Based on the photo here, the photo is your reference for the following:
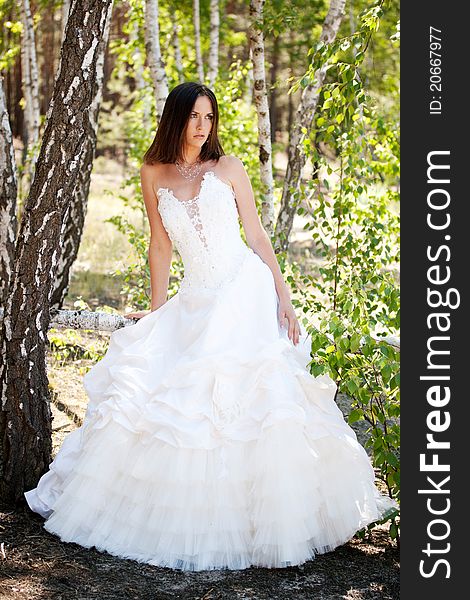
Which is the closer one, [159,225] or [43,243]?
[43,243]

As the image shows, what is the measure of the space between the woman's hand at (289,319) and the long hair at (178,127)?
801mm

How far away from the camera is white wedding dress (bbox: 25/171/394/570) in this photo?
12.8 ft

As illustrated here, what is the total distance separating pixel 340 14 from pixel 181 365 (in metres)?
4.06

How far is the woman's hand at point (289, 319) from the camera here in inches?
174

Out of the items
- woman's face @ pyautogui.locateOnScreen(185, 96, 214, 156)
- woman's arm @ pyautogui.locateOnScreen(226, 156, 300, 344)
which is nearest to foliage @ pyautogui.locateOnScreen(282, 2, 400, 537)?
woman's arm @ pyautogui.locateOnScreen(226, 156, 300, 344)

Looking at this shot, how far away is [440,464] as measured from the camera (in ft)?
12.1

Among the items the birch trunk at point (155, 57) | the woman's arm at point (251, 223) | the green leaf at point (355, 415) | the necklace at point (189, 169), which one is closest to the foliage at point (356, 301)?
the green leaf at point (355, 415)

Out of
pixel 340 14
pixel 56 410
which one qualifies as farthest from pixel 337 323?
pixel 340 14

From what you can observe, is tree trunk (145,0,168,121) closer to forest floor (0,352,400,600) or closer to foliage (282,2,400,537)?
foliage (282,2,400,537)

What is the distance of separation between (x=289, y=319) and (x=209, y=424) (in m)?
0.76

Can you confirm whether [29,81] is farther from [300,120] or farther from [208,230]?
[208,230]

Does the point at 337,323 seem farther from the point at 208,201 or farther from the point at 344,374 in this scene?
the point at 208,201

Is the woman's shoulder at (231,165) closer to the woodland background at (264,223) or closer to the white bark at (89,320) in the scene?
the woodland background at (264,223)

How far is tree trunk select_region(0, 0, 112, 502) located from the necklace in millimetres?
501
